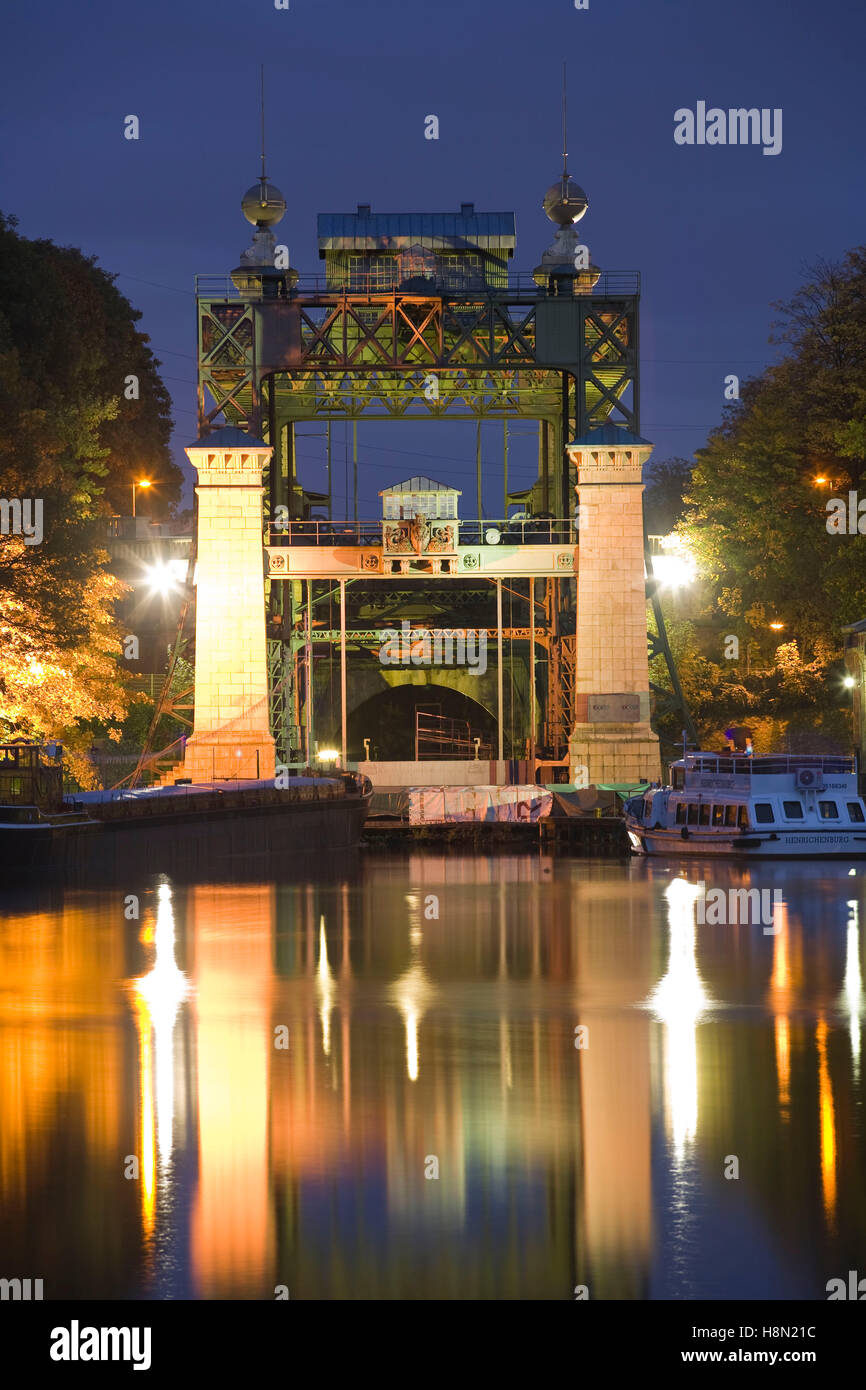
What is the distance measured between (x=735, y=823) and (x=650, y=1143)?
113ft

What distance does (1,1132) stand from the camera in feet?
46.8

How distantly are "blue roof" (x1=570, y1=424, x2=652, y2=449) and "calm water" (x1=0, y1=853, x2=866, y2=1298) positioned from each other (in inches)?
1212

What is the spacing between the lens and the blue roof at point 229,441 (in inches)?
2256

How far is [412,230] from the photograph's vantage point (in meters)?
69.9

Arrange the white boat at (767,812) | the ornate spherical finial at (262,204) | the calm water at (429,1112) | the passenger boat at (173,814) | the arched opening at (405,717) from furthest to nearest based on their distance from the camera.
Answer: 1. the arched opening at (405,717)
2. the ornate spherical finial at (262,204)
3. the white boat at (767,812)
4. the passenger boat at (173,814)
5. the calm water at (429,1112)

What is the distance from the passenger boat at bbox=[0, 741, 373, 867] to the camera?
124ft

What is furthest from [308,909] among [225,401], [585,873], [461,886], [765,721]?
[765,721]

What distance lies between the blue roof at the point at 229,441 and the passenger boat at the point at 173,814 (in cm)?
1075

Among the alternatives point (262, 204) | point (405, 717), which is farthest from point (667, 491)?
point (262, 204)

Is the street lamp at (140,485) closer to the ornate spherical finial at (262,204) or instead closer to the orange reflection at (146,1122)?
the ornate spherical finial at (262,204)

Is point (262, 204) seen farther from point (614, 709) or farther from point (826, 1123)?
point (826, 1123)

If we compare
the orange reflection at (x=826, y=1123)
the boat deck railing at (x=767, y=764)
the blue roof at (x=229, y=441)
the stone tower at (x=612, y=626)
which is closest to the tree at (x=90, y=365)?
the blue roof at (x=229, y=441)

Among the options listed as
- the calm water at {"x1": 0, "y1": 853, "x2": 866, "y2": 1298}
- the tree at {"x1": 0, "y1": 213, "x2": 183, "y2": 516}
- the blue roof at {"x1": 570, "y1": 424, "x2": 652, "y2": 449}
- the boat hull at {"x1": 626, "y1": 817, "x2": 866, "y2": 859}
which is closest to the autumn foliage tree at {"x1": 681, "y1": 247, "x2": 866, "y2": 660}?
the blue roof at {"x1": 570, "y1": 424, "x2": 652, "y2": 449}

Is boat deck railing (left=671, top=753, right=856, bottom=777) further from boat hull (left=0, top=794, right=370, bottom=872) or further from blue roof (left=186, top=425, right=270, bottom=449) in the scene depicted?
blue roof (left=186, top=425, right=270, bottom=449)
